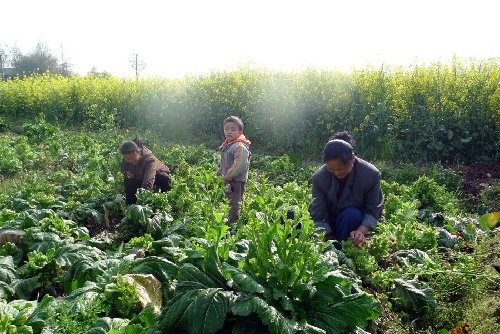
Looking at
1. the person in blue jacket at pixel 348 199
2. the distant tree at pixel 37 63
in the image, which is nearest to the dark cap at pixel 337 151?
the person in blue jacket at pixel 348 199

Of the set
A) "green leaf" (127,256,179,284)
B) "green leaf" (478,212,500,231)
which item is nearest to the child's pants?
"green leaf" (127,256,179,284)

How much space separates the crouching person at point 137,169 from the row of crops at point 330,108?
4967 mm

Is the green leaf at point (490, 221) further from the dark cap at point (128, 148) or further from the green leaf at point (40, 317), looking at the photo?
the dark cap at point (128, 148)

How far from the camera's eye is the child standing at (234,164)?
5770mm

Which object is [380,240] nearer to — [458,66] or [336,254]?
[336,254]

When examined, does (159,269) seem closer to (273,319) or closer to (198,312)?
(198,312)

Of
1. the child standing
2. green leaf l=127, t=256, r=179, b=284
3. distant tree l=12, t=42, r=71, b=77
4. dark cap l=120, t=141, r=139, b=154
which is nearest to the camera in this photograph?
green leaf l=127, t=256, r=179, b=284

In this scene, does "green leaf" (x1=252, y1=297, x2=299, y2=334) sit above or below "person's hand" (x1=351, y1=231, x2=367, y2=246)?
above

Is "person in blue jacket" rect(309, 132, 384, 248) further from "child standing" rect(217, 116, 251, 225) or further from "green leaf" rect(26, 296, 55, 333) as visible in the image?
"green leaf" rect(26, 296, 55, 333)

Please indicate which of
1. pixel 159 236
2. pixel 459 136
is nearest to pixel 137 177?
pixel 159 236

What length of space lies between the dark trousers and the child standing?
121 cm

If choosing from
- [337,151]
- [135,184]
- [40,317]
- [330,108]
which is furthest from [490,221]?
[330,108]

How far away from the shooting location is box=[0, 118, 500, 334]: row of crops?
9.21 ft

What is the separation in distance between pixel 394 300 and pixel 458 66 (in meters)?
8.57
